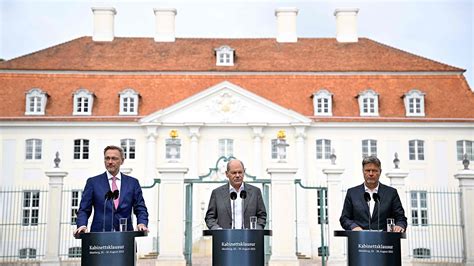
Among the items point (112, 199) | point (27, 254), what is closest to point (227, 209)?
point (112, 199)

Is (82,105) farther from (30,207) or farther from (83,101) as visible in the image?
(30,207)

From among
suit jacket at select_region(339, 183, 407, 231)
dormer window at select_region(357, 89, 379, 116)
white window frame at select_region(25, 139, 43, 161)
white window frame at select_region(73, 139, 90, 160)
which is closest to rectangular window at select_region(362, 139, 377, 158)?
dormer window at select_region(357, 89, 379, 116)

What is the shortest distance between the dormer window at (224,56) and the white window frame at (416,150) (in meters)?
8.89

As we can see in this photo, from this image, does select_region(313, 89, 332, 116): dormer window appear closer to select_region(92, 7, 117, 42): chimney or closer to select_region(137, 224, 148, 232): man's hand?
select_region(92, 7, 117, 42): chimney

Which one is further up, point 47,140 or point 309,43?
point 309,43

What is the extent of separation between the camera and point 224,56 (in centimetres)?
2886

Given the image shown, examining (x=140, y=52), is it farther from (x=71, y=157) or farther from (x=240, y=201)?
(x=240, y=201)

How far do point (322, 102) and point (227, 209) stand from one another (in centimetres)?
2162

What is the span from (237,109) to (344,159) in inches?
199

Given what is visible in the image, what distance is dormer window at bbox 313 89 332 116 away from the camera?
26.9 metres

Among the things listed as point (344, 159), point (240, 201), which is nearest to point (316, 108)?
point (344, 159)

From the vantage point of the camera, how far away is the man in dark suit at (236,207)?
5.82 meters

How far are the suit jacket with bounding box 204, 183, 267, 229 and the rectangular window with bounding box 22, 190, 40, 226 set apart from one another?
19483 millimetres

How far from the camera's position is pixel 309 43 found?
30.5m
